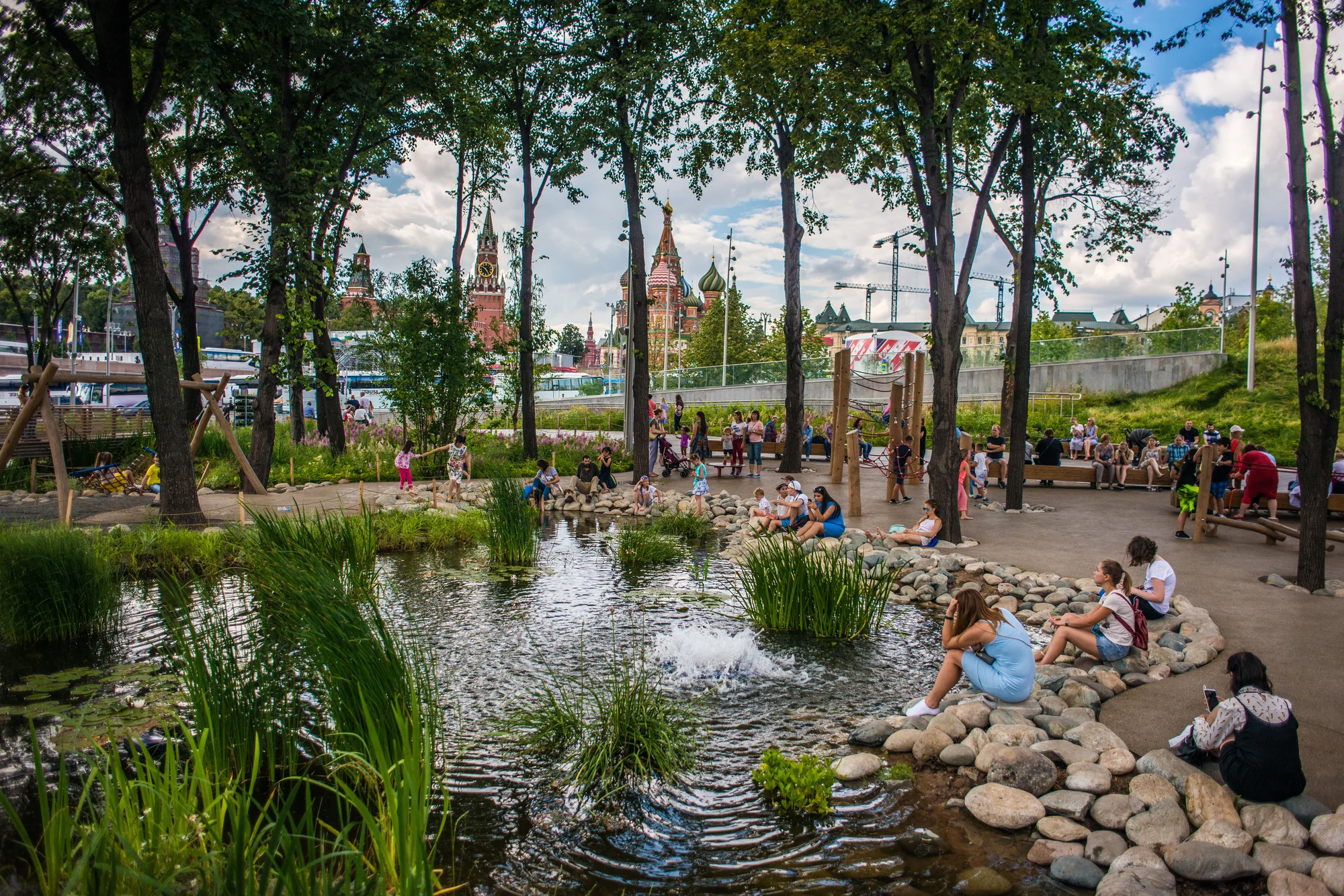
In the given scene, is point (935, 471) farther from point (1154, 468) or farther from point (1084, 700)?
point (1154, 468)

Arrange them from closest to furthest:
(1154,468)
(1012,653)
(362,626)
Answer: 1. (362,626)
2. (1012,653)
3. (1154,468)

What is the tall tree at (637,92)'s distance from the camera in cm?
1611

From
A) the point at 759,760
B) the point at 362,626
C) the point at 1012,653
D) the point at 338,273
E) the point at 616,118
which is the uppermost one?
the point at 616,118

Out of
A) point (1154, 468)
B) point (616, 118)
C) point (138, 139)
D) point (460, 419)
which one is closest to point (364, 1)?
point (616, 118)

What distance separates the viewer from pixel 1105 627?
21.0ft

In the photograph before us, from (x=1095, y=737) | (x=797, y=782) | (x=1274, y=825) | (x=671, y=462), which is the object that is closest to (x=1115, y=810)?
(x=1274, y=825)

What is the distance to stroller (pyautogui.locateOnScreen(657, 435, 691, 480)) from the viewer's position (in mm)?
20844

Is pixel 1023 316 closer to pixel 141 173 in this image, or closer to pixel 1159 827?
pixel 1159 827

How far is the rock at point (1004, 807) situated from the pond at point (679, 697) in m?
0.10

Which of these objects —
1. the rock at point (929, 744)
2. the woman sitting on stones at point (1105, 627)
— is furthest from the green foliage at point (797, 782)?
the woman sitting on stones at point (1105, 627)

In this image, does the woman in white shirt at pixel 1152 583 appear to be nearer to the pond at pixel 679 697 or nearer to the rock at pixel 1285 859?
the pond at pixel 679 697

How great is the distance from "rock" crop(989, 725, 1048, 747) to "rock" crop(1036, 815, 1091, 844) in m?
0.77

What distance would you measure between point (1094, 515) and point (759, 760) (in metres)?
11.1

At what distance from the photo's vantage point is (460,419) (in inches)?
829
